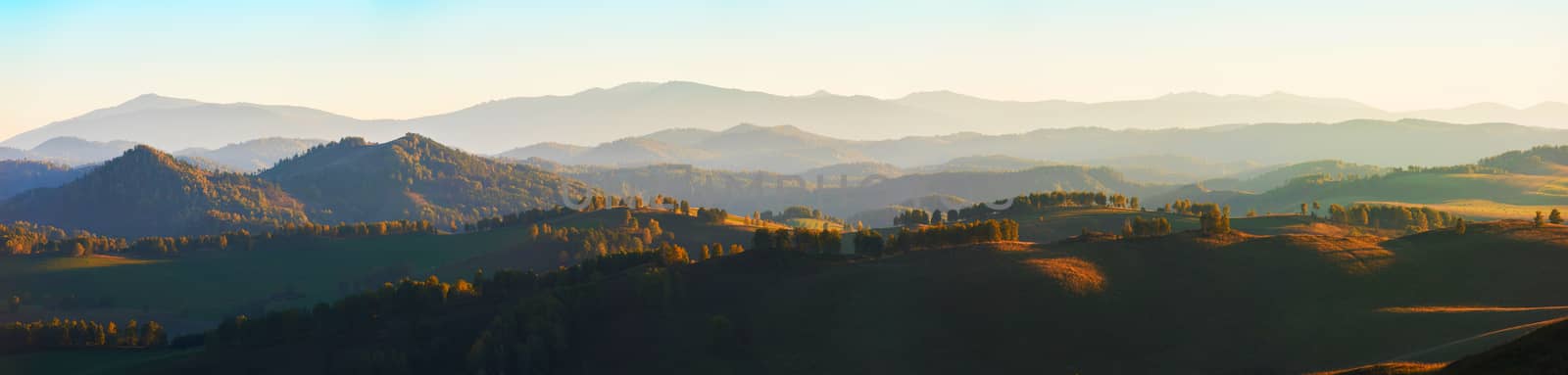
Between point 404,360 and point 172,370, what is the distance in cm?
3441

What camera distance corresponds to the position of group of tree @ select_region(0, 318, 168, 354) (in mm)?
189500

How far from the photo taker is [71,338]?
192125 millimetres

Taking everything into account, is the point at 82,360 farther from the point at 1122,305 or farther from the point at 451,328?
the point at 1122,305

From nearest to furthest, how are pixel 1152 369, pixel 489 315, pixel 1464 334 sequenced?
pixel 1464 334 → pixel 1152 369 → pixel 489 315

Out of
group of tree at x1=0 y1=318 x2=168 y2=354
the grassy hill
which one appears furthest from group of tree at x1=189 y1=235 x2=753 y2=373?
group of tree at x1=0 y1=318 x2=168 y2=354

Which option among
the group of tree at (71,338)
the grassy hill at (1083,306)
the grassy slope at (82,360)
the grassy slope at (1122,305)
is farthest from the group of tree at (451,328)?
the group of tree at (71,338)

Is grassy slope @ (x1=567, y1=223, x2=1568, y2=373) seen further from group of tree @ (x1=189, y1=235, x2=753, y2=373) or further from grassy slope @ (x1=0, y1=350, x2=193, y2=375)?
grassy slope @ (x1=0, y1=350, x2=193, y2=375)

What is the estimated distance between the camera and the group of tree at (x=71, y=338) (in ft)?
622

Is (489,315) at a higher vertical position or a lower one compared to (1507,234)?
lower

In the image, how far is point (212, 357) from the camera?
15950cm

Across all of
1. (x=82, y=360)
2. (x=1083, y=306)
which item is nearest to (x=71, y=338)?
(x=82, y=360)

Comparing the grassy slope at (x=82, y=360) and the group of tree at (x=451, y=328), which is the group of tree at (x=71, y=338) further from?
the group of tree at (x=451, y=328)

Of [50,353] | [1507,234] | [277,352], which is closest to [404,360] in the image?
[277,352]

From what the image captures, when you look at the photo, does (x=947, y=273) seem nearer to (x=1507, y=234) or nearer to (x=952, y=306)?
(x=952, y=306)
